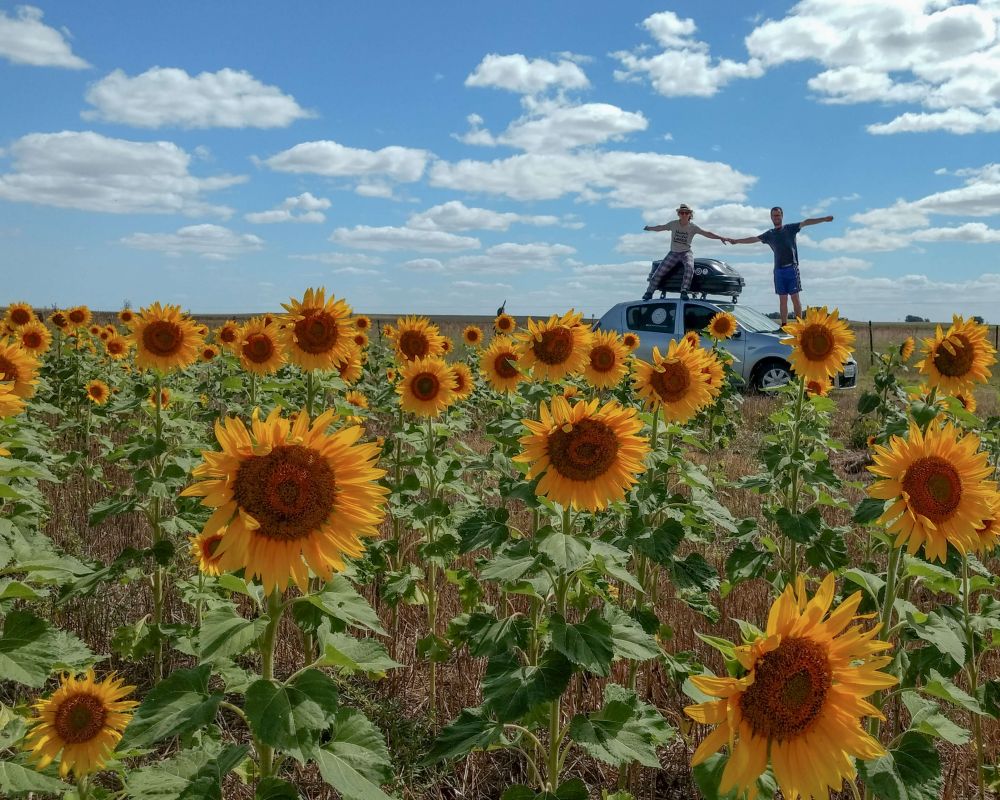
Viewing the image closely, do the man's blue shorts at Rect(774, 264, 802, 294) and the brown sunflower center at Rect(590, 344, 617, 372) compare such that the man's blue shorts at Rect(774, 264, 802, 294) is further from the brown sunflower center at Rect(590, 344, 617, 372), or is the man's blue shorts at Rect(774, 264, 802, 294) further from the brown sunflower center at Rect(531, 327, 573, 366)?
the brown sunflower center at Rect(531, 327, 573, 366)

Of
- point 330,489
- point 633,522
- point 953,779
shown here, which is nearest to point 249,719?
point 330,489

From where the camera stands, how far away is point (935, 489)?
273cm

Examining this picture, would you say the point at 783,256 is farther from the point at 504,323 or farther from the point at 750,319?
the point at 504,323

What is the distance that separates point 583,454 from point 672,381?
5.83 ft

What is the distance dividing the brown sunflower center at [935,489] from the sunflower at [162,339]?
439 centimetres

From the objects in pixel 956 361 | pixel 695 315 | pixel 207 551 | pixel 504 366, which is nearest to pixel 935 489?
pixel 956 361

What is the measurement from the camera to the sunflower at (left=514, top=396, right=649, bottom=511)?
9.27 ft

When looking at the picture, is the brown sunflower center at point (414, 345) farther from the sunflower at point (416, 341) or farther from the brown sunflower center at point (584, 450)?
the brown sunflower center at point (584, 450)

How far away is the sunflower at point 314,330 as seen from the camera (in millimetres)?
4547

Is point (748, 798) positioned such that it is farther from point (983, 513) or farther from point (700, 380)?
point (700, 380)

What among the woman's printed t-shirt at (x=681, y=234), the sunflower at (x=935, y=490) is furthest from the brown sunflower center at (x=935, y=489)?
the woman's printed t-shirt at (x=681, y=234)

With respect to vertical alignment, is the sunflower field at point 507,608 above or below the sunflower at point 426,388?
below

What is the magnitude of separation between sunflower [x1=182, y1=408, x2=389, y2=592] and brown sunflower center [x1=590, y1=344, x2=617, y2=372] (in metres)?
3.45

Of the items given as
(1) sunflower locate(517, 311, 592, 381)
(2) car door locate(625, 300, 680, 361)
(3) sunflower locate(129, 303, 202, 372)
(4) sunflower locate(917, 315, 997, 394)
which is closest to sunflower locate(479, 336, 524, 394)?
(1) sunflower locate(517, 311, 592, 381)
